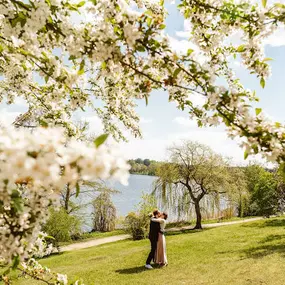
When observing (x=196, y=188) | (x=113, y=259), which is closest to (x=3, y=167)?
(x=113, y=259)

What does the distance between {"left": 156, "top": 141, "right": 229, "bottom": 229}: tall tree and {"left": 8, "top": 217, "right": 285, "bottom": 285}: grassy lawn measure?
224 inches

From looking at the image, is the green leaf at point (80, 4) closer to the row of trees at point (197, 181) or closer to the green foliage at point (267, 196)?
the row of trees at point (197, 181)

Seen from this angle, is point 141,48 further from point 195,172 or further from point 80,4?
point 195,172

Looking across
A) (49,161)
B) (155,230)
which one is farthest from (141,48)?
(155,230)

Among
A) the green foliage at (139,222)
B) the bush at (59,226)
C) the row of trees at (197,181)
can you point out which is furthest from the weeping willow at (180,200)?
the bush at (59,226)

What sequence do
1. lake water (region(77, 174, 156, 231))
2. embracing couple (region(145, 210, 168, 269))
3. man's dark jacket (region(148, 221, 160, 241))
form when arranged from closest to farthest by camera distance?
embracing couple (region(145, 210, 168, 269))
man's dark jacket (region(148, 221, 160, 241))
lake water (region(77, 174, 156, 231))

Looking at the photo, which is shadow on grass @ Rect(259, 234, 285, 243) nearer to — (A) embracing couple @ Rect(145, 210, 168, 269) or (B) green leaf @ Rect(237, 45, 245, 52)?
(A) embracing couple @ Rect(145, 210, 168, 269)

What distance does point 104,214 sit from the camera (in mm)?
24094

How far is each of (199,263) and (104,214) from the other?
1476 centimetres

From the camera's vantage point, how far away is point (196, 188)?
20.6 meters

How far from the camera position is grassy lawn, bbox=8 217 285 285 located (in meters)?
8.36

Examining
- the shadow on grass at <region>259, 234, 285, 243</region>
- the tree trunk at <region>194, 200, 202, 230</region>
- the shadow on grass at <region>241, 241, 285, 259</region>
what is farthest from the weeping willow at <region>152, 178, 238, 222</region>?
the shadow on grass at <region>241, 241, 285, 259</region>

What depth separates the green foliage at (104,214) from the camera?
23.5m

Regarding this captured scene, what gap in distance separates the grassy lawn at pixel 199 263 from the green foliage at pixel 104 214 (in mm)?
9062
